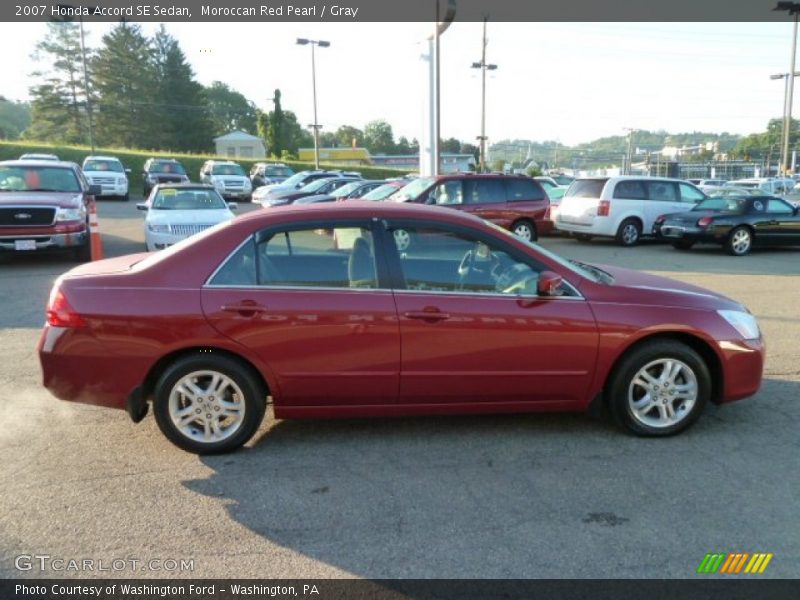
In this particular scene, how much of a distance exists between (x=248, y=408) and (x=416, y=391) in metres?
1.07

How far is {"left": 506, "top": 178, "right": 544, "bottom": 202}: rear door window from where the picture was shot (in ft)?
47.8

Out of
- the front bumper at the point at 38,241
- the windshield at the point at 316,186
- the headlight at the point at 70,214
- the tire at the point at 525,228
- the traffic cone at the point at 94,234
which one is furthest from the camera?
the windshield at the point at 316,186

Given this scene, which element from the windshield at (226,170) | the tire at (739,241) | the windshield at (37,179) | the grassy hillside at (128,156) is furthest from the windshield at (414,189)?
the grassy hillside at (128,156)

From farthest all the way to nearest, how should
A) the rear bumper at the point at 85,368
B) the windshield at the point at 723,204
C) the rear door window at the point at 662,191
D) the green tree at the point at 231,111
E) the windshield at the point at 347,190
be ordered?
1. the green tree at the point at 231,111
2. the windshield at the point at 347,190
3. the rear door window at the point at 662,191
4. the windshield at the point at 723,204
5. the rear bumper at the point at 85,368

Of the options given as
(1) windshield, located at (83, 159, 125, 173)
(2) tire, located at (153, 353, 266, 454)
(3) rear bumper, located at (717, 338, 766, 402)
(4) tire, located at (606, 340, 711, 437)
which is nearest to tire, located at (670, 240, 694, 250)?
(3) rear bumper, located at (717, 338, 766, 402)

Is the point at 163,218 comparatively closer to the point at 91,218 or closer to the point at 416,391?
the point at 91,218

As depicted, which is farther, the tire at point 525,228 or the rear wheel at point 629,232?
the rear wheel at point 629,232

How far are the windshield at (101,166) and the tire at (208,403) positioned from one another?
2930 centimetres

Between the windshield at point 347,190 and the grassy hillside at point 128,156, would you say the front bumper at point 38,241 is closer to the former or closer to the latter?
the windshield at point 347,190

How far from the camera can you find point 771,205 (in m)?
14.5

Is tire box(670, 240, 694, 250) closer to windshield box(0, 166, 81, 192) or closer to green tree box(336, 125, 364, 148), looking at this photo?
windshield box(0, 166, 81, 192)

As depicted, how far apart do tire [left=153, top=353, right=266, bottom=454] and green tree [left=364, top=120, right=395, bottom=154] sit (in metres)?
135

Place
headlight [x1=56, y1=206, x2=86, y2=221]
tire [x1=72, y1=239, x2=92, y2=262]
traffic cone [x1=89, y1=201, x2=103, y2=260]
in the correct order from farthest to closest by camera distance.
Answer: tire [x1=72, y1=239, x2=92, y2=262], traffic cone [x1=89, y1=201, x2=103, y2=260], headlight [x1=56, y1=206, x2=86, y2=221]

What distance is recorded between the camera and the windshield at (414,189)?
45.1 feet
